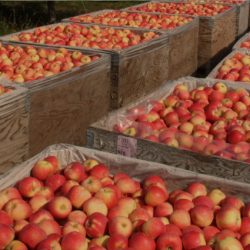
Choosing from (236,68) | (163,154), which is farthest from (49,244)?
(236,68)

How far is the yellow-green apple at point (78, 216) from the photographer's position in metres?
2.21

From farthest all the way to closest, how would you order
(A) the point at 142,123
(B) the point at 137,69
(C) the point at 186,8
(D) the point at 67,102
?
(C) the point at 186,8 → (B) the point at 137,69 → (D) the point at 67,102 → (A) the point at 142,123

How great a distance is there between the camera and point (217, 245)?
6.64ft

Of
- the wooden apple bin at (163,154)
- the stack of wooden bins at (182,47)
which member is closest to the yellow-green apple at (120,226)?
the wooden apple bin at (163,154)

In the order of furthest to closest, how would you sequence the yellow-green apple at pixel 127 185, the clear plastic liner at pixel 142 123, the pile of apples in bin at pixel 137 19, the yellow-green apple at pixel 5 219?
the pile of apples in bin at pixel 137 19 < the clear plastic liner at pixel 142 123 < the yellow-green apple at pixel 127 185 < the yellow-green apple at pixel 5 219

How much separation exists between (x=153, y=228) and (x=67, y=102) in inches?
82.3

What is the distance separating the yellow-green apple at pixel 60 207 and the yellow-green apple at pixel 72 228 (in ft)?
0.39

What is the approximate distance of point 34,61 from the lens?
4.61m

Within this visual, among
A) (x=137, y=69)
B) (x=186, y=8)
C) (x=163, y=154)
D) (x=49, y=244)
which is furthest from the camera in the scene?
(x=186, y=8)

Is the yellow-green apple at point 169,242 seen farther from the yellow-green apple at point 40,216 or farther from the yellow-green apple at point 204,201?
the yellow-green apple at point 40,216

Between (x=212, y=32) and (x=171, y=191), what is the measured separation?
4.59 metres

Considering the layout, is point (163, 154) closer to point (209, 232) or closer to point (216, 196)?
point (216, 196)

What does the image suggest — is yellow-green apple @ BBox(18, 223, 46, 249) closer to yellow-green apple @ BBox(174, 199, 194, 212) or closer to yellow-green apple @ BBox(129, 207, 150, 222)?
yellow-green apple @ BBox(129, 207, 150, 222)

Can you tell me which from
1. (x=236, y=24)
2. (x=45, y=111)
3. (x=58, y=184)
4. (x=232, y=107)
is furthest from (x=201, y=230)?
(x=236, y=24)
